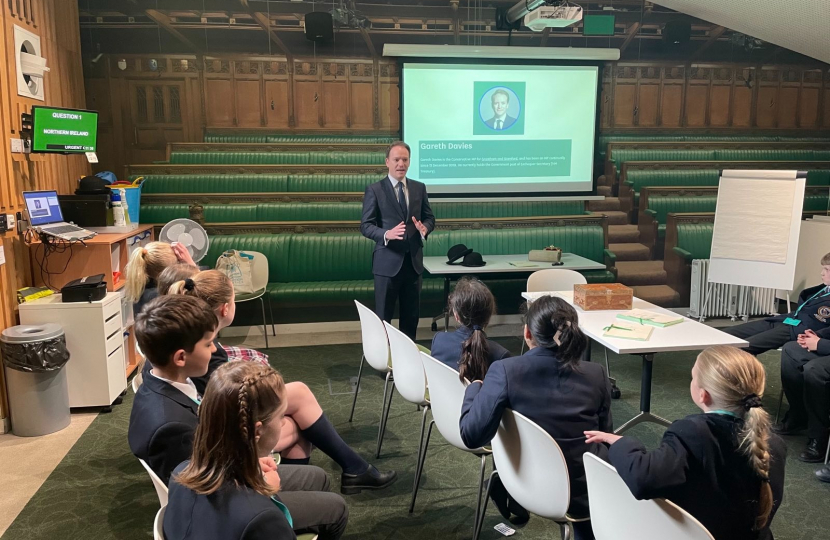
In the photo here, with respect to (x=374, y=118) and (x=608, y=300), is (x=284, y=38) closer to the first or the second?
(x=374, y=118)

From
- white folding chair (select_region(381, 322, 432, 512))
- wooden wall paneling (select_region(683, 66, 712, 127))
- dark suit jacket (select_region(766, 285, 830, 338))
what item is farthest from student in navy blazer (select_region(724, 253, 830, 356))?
wooden wall paneling (select_region(683, 66, 712, 127))

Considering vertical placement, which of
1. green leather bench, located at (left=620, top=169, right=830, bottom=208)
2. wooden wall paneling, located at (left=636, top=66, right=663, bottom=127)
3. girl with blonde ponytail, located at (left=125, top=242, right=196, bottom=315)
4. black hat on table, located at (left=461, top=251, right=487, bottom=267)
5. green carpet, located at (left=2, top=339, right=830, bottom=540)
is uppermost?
wooden wall paneling, located at (left=636, top=66, right=663, bottom=127)

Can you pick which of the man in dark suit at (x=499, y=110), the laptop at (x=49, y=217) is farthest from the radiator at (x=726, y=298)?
the laptop at (x=49, y=217)

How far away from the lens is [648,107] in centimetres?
757

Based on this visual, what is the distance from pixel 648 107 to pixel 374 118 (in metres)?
3.38

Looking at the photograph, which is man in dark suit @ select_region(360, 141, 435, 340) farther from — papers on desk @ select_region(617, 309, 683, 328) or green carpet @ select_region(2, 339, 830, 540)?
papers on desk @ select_region(617, 309, 683, 328)

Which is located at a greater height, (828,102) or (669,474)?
(828,102)

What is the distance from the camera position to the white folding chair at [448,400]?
2291 millimetres

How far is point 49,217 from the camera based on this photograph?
4188 mm

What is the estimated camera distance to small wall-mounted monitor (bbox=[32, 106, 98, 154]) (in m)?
4.15

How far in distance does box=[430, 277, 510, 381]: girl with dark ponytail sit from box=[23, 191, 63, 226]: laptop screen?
3.08 metres

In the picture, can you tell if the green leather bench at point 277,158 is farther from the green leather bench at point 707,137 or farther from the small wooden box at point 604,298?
the small wooden box at point 604,298

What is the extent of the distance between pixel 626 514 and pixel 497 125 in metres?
5.32

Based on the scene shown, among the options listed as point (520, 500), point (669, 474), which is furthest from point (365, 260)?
point (669, 474)
